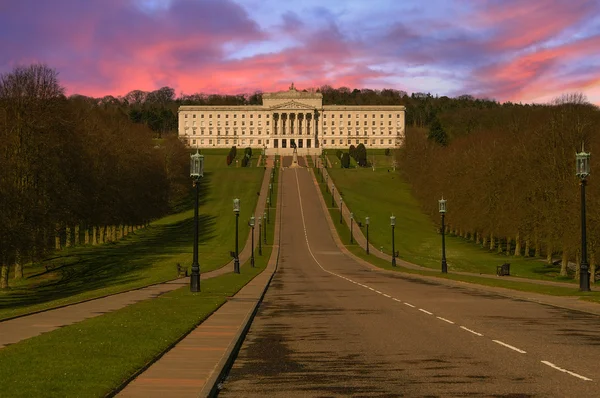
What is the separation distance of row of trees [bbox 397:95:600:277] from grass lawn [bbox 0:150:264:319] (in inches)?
1100

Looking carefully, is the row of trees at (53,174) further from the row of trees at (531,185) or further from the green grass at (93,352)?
the row of trees at (531,185)

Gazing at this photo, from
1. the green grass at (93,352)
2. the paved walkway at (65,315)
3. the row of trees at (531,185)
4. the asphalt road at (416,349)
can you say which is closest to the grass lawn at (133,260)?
the paved walkway at (65,315)

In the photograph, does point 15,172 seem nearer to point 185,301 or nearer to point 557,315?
point 185,301

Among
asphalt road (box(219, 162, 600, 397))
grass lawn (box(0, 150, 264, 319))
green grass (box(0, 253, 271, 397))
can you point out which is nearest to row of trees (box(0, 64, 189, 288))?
grass lawn (box(0, 150, 264, 319))

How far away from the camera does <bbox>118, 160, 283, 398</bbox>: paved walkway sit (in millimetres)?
11047

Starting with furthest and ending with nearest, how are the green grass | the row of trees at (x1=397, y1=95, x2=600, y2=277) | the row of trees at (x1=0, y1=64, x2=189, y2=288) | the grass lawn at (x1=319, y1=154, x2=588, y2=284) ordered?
the grass lawn at (x1=319, y1=154, x2=588, y2=284) < the row of trees at (x1=397, y1=95, x2=600, y2=277) < the row of trees at (x1=0, y1=64, x2=189, y2=288) < the green grass

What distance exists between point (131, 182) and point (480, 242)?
157 feet

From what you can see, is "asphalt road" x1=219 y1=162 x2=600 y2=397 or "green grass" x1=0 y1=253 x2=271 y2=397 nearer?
"green grass" x1=0 y1=253 x2=271 y2=397

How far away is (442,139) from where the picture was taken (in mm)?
180125

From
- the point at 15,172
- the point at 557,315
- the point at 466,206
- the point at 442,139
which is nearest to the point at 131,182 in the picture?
the point at 15,172

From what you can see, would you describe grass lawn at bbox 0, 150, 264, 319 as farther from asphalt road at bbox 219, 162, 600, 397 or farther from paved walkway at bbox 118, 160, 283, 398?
asphalt road at bbox 219, 162, 600, 397

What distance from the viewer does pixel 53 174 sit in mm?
61188

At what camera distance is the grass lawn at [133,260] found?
4550cm

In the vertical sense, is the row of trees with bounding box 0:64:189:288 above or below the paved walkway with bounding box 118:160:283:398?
above
